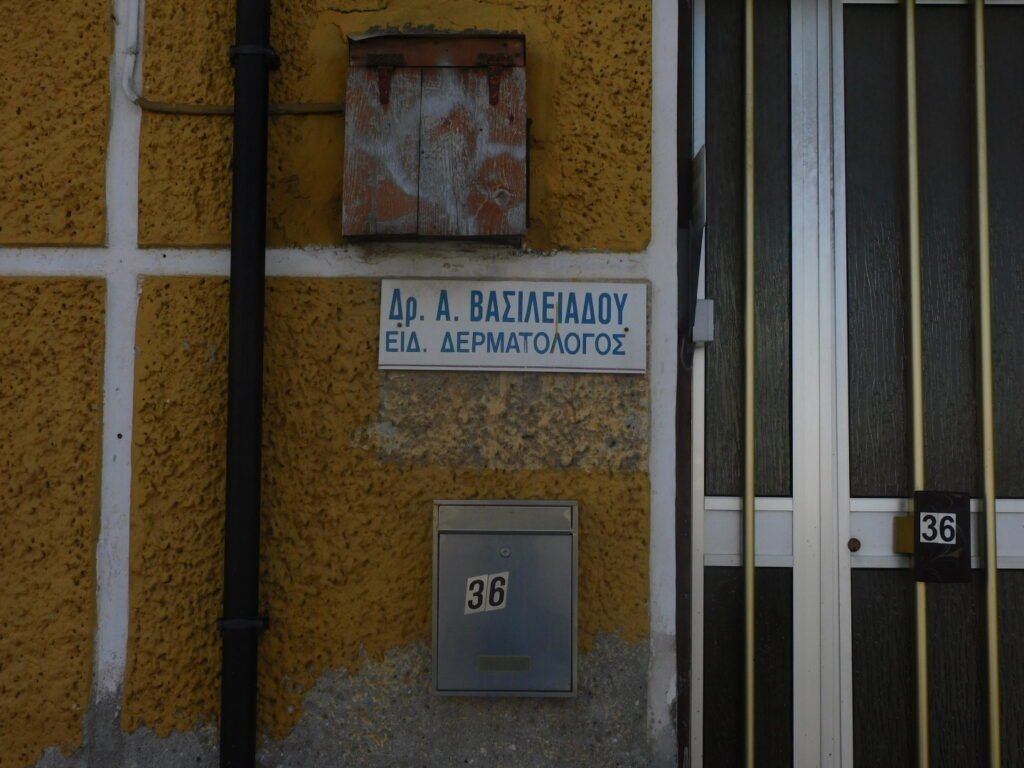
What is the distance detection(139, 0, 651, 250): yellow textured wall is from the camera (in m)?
1.98

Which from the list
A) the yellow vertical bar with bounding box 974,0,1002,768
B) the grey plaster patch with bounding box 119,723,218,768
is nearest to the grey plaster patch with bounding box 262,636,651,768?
the grey plaster patch with bounding box 119,723,218,768

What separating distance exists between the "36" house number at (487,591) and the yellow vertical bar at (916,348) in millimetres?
1109

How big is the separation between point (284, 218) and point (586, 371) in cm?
79

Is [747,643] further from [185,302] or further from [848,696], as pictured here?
[185,302]

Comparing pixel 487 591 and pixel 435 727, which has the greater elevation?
pixel 487 591

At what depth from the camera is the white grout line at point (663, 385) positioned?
1.92m

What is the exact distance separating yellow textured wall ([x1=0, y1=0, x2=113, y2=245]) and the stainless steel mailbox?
1158 millimetres

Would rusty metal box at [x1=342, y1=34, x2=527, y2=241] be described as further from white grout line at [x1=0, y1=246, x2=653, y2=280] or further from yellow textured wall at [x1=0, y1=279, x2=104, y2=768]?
yellow textured wall at [x1=0, y1=279, x2=104, y2=768]

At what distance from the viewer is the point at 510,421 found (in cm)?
196

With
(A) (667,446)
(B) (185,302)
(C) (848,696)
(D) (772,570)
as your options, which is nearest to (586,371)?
(A) (667,446)

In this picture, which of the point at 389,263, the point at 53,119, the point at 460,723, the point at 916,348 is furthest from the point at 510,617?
the point at 53,119

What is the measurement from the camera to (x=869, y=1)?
91.2 inches

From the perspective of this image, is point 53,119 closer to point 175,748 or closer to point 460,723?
point 175,748

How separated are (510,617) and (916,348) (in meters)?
1.28
